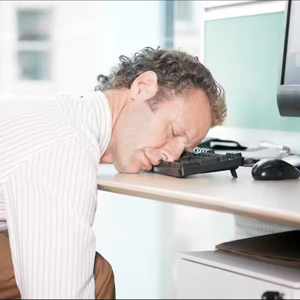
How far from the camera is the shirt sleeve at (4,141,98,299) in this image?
3.93ft

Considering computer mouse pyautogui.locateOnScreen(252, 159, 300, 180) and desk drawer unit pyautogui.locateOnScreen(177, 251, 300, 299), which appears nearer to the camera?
desk drawer unit pyautogui.locateOnScreen(177, 251, 300, 299)

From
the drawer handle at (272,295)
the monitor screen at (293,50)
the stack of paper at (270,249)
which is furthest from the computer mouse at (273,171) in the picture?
the monitor screen at (293,50)

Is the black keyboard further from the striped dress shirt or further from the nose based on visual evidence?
the striped dress shirt

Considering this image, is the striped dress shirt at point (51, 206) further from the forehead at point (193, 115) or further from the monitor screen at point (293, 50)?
the monitor screen at point (293, 50)

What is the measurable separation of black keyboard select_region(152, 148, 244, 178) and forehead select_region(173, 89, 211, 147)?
46 mm

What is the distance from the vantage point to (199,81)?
5.24 ft

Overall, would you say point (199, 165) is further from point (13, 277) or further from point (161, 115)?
point (13, 277)

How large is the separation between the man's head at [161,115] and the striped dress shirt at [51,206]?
8.5 inches

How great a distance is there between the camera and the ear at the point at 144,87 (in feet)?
5.13

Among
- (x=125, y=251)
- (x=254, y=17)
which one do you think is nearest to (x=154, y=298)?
(x=125, y=251)

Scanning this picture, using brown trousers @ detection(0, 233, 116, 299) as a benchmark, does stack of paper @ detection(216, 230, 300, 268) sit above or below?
above

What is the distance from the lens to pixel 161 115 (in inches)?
60.2

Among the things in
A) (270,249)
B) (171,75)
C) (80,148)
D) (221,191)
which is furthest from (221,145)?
(80,148)

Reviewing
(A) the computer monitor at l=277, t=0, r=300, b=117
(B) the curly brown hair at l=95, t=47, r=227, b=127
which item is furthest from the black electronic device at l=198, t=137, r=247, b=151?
(B) the curly brown hair at l=95, t=47, r=227, b=127
